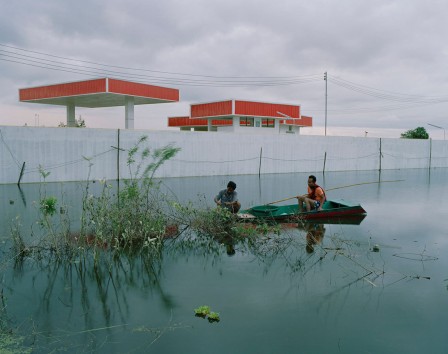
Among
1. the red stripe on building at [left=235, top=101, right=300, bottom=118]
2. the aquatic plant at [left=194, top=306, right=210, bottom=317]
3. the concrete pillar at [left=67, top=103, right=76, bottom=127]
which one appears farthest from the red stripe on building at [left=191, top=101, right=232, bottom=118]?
the aquatic plant at [left=194, top=306, right=210, bottom=317]

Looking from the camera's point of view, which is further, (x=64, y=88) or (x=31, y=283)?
(x=64, y=88)

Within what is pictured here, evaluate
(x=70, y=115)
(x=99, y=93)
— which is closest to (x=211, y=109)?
(x=70, y=115)

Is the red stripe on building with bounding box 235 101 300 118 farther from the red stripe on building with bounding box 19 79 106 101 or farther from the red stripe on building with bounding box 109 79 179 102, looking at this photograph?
the red stripe on building with bounding box 19 79 106 101

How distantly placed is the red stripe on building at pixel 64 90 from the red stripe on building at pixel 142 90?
29.2 inches

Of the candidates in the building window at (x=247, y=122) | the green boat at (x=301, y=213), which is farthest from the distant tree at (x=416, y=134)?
the green boat at (x=301, y=213)

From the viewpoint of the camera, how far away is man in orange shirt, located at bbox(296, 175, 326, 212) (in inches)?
457

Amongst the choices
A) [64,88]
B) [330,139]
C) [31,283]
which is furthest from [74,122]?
[31,283]

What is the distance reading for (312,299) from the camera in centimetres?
612

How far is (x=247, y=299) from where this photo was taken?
613 cm

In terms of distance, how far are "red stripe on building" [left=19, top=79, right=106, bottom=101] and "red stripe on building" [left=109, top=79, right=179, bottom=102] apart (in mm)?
741

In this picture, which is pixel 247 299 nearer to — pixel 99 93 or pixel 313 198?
pixel 313 198

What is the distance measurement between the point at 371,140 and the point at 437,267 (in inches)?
1106

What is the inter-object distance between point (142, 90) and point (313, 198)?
18684mm

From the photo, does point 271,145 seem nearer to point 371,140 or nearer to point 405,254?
point 371,140
